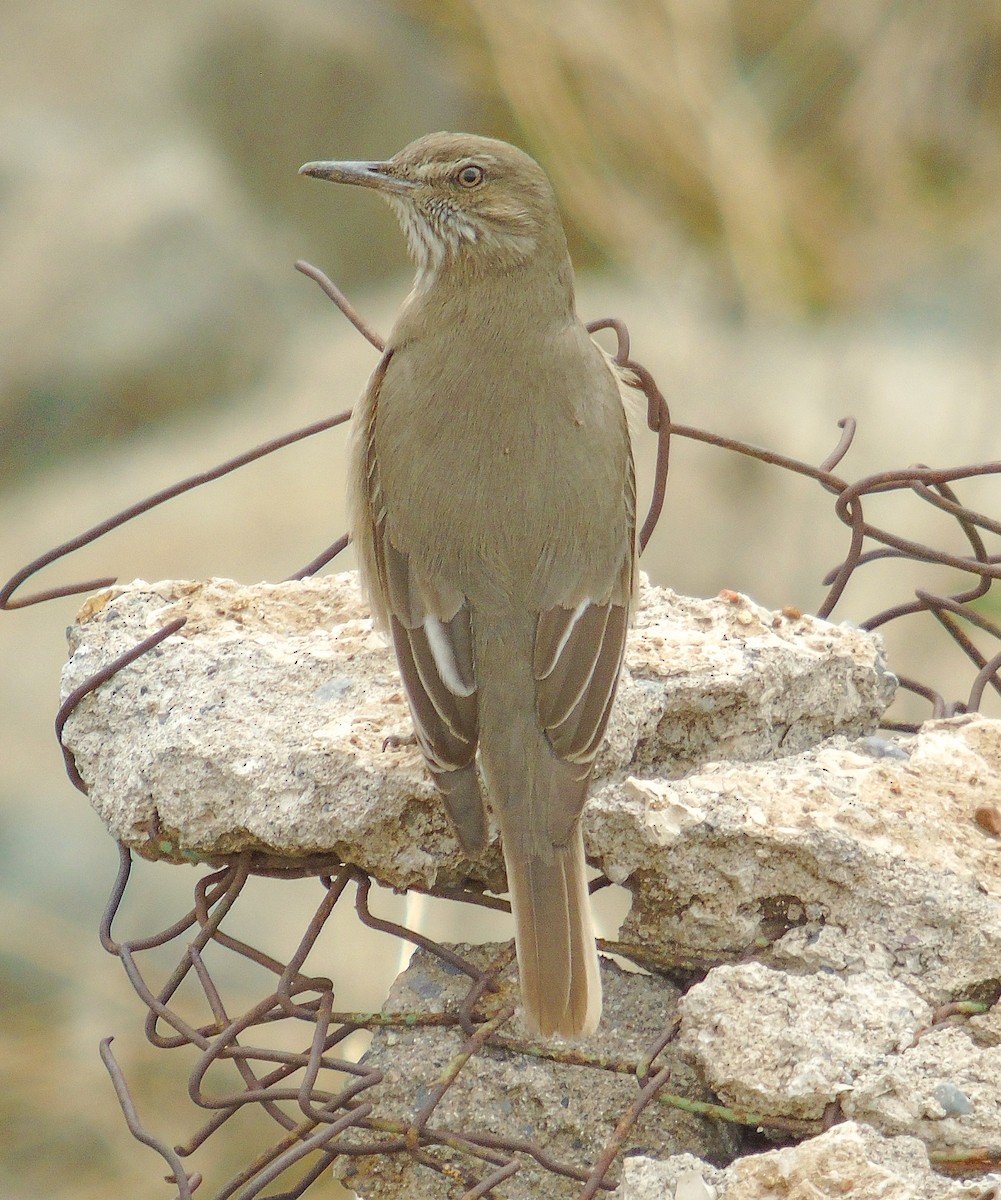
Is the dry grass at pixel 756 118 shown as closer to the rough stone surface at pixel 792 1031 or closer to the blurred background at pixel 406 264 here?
the blurred background at pixel 406 264

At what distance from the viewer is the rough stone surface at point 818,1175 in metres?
1.79

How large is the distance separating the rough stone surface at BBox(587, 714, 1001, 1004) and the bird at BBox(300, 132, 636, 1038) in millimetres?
108

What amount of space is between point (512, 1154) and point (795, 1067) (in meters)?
0.41

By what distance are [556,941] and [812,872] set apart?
1.26 feet

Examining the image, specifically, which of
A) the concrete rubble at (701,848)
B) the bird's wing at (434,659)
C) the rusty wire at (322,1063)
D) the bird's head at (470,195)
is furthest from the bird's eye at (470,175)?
the concrete rubble at (701,848)

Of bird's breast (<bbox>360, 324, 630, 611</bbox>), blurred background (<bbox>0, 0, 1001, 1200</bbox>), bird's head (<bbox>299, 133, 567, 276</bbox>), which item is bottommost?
blurred background (<bbox>0, 0, 1001, 1200</bbox>)

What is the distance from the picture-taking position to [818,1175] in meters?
1.81

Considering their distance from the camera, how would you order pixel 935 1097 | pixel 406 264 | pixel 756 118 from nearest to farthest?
pixel 935 1097 → pixel 756 118 → pixel 406 264

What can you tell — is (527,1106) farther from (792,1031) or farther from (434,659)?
(434,659)

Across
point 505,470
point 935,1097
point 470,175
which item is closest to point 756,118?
point 470,175

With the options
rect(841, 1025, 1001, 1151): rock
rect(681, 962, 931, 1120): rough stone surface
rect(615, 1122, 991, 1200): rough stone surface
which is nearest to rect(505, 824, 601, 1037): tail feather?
rect(681, 962, 931, 1120): rough stone surface

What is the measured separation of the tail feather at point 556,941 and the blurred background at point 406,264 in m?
4.31

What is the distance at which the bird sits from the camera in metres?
2.27

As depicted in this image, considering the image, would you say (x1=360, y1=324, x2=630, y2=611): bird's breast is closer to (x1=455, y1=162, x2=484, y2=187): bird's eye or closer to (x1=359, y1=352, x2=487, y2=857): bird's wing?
(x1=359, y1=352, x2=487, y2=857): bird's wing
